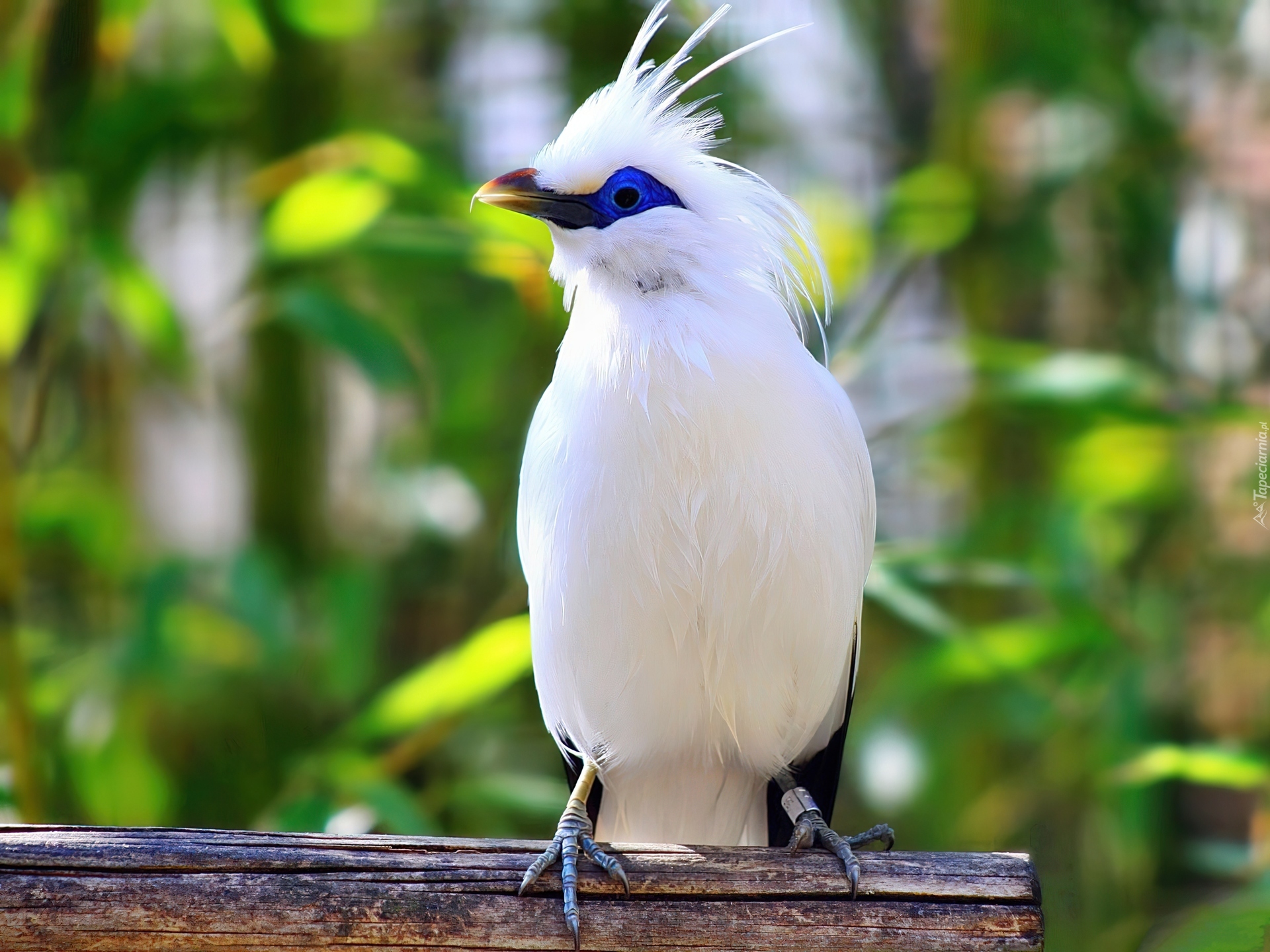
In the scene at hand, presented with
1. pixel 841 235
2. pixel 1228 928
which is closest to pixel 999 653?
pixel 1228 928

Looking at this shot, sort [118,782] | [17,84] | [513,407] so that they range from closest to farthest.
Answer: [17,84]
[118,782]
[513,407]

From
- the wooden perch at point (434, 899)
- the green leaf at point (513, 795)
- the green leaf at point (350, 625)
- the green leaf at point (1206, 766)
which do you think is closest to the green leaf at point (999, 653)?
the green leaf at point (1206, 766)

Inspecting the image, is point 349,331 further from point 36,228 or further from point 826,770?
point 826,770

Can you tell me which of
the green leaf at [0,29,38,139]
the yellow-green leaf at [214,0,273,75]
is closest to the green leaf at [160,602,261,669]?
the green leaf at [0,29,38,139]

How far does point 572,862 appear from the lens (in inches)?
61.2

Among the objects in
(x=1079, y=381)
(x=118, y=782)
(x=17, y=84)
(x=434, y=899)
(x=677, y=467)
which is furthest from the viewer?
(x=118, y=782)

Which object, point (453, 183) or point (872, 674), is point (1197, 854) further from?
point (453, 183)

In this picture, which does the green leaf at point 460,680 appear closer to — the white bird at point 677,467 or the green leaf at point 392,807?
the green leaf at point 392,807

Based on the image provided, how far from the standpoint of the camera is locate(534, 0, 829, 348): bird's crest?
1.70 metres

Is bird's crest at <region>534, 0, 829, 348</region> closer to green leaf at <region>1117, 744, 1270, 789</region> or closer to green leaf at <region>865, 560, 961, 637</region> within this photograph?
green leaf at <region>865, 560, 961, 637</region>

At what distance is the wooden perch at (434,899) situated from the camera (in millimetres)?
1428

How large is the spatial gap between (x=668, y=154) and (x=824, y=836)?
39.8 inches

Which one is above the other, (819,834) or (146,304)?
(146,304)

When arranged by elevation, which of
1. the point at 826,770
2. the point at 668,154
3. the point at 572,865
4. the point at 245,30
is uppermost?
the point at 245,30
